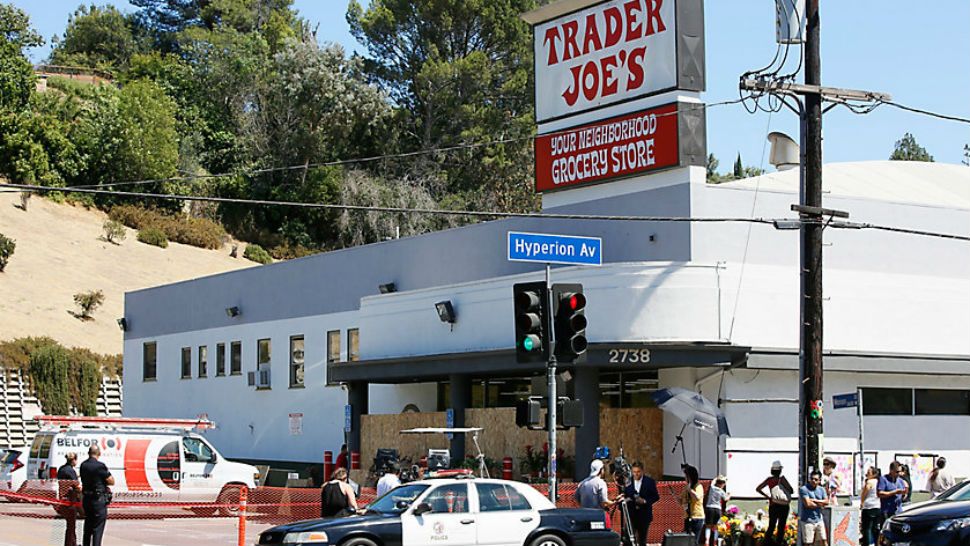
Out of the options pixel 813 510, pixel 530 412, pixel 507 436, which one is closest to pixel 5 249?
pixel 507 436

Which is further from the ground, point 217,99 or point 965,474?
point 217,99

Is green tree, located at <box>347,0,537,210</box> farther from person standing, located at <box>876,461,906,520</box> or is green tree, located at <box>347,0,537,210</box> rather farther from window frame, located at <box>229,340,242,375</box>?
person standing, located at <box>876,461,906,520</box>

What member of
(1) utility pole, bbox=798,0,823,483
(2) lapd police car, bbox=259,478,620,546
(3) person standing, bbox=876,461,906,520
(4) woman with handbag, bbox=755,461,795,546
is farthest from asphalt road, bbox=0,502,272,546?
(3) person standing, bbox=876,461,906,520

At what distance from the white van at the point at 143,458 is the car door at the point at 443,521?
12.1 meters

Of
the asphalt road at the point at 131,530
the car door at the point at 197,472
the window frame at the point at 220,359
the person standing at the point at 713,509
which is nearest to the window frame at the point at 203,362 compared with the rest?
the window frame at the point at 220,359

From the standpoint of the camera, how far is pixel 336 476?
2220 centimetres

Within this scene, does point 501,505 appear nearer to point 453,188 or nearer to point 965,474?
point 965,474

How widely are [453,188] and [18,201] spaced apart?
1040 inches

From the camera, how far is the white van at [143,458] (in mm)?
30219

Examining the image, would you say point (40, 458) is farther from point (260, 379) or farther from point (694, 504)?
point (694, 504)

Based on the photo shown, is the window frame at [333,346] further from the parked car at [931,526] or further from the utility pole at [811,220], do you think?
the parked car at [931,526]

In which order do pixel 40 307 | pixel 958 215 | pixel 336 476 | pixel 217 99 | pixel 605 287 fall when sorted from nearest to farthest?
pixel 336 476 → pixel 605 287 → pixel 958 215 → pixel 40 307 → pixel 217 99

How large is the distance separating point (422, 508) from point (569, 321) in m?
3.33

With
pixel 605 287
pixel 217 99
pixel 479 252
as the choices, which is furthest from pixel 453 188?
pixel 605 287
